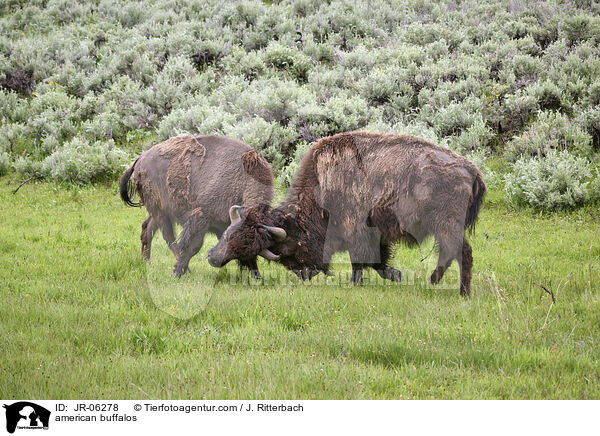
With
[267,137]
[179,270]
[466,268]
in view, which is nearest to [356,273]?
[466,268]

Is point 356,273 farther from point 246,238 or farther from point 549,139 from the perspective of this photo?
point 549,139

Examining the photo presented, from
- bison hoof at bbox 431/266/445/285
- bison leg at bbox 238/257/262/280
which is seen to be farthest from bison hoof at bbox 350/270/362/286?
bison leg at bbox 238/257/262/280

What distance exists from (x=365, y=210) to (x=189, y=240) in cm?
220

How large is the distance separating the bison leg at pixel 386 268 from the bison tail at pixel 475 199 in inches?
41.8

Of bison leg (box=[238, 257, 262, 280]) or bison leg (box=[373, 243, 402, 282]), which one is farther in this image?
bison leg (box=[373, 243, 402, 282])

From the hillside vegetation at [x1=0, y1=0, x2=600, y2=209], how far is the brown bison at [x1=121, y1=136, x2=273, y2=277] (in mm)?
3416

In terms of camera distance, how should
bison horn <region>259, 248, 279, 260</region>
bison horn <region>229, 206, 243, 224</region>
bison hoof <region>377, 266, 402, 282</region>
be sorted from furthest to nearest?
bison hoof <region>377, 266, 402, 282</region>, bison horn <region>259, 248, 279, 260</region>, bison horn <region>229, 206, 243, 224</region>

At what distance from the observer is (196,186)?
6.57 meters

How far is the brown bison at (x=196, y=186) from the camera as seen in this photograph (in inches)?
252

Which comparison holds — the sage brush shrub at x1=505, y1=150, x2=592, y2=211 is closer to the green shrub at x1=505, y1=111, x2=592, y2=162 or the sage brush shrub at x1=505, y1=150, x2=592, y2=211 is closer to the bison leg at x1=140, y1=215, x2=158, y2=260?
the green shrub at x1=505, y1=111, x2=592, y2=162

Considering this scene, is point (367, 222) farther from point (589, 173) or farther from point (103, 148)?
point (103, 148)

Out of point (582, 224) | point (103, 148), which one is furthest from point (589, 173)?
point (103, 148)

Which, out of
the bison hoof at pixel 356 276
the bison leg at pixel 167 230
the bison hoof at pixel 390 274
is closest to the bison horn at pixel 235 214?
the bison leg at pixel 167 230

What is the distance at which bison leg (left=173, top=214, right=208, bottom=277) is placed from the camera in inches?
251
